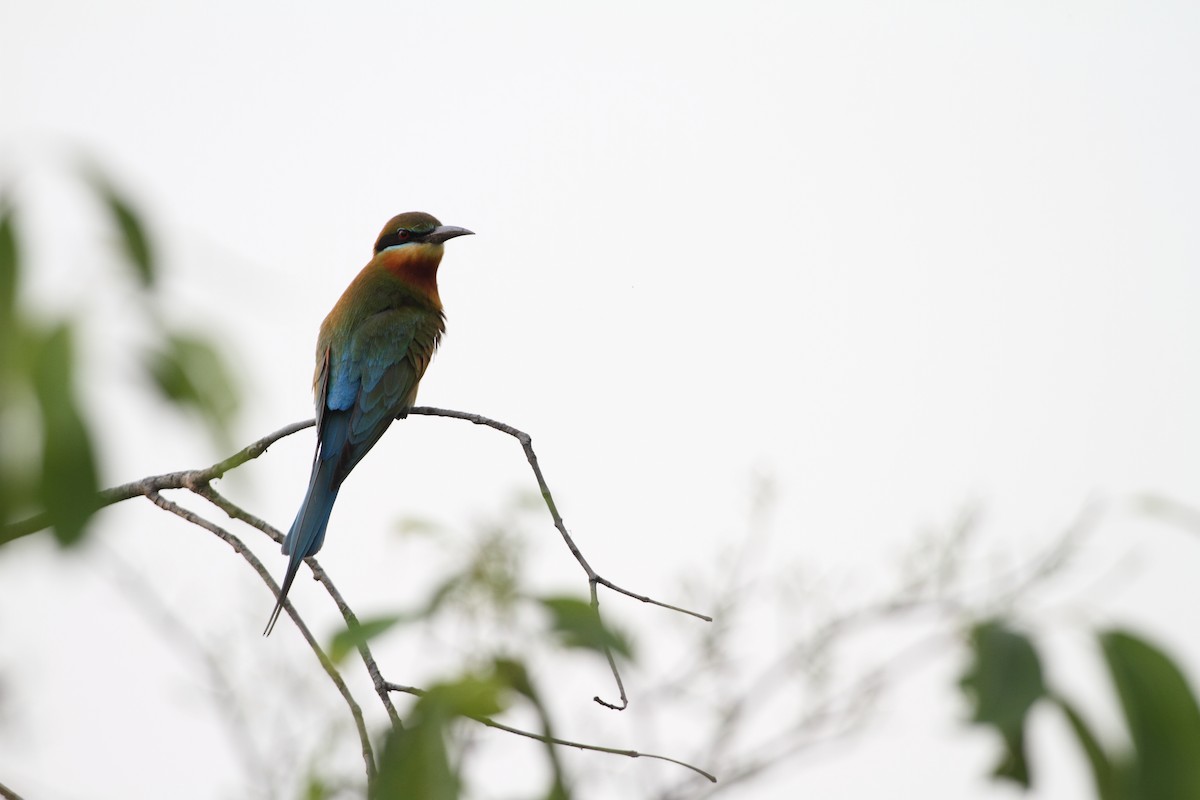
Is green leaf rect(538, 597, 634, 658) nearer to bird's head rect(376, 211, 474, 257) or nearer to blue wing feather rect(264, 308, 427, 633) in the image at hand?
blue wing feather rect(264, 308, 427, 633)

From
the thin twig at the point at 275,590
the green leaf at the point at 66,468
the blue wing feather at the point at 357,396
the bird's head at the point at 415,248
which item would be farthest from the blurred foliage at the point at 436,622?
the bird's head at the point at 415,248

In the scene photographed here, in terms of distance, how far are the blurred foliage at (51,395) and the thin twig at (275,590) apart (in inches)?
23.0

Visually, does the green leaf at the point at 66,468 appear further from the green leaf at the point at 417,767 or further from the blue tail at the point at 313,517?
the blue tail at the point at 313,517

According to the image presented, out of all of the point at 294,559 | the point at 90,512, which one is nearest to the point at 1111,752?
the point at 90,512

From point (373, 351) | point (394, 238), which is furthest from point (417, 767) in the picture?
point (394, 238)

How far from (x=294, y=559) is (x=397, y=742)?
182cm

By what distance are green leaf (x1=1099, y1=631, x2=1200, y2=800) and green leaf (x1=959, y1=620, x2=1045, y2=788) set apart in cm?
4

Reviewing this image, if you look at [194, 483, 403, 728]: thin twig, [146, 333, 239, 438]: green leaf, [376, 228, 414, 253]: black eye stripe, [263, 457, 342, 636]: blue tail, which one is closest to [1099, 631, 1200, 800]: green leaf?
[146, 333, 239, 438]: green leaf

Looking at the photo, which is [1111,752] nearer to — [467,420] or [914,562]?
[467,420]

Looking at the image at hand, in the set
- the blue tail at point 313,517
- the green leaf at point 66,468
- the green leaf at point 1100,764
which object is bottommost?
the blue tail at point 313,517

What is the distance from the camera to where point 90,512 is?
58 cm

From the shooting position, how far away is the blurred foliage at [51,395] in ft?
1.86

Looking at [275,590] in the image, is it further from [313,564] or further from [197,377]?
[197,377]

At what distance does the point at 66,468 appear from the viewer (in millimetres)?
566
